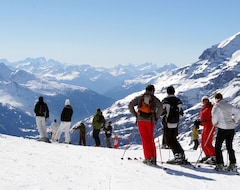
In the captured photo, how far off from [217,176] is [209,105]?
382 centimetres

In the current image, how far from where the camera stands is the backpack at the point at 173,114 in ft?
39.7

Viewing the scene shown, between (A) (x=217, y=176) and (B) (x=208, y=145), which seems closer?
(A) (x=217, y=176)

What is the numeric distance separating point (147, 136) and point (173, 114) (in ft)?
3.72

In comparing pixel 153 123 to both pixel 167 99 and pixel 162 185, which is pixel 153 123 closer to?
pixel 167 99

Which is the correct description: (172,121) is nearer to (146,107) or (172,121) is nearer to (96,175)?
(146,107)

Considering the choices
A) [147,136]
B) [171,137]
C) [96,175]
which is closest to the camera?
[96,175]

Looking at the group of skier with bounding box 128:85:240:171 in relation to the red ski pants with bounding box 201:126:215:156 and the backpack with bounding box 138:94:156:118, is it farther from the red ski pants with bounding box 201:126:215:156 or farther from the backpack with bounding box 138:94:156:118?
the red ski pants with bounding box 201:126:215:156

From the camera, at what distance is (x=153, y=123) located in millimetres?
11930

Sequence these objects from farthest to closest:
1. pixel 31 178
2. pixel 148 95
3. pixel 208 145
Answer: pixel 208 145 → pixel 148 95 → pixel 31 178

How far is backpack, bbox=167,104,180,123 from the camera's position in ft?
39.7

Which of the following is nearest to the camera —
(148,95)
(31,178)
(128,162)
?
(31,178)

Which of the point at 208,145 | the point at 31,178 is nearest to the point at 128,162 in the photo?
the point at 208,145

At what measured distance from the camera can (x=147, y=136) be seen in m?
11.9

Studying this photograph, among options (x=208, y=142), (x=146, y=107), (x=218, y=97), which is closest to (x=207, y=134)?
(x=208, y=142)
